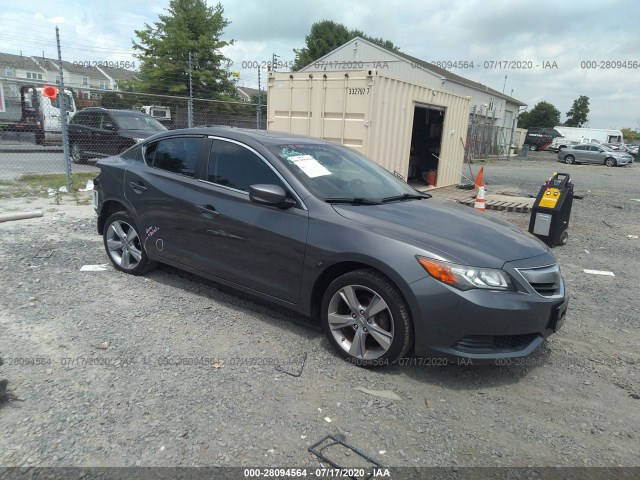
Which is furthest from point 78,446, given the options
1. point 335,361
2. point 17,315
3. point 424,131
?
point 424,131

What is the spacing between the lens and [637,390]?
3.30 meters

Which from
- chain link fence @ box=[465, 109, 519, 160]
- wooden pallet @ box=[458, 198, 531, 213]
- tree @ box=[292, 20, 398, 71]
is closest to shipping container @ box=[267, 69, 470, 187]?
wooden pallet @ box=[458, 198, 531, 213]

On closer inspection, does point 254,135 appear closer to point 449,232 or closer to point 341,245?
point 341,245

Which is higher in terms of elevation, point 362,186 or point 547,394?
point 362,186

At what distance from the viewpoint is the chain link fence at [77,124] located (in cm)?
1203

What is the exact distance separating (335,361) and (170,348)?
1256 millimetres

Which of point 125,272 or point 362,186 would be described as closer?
point 362,186

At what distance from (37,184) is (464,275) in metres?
10.6

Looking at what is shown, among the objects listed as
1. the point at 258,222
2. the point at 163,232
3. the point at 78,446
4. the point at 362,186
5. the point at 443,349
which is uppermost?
the point at 362,186

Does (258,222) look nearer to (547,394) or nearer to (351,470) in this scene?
(351,470)

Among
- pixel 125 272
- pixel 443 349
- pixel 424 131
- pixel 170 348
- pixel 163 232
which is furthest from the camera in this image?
pixel 424 131

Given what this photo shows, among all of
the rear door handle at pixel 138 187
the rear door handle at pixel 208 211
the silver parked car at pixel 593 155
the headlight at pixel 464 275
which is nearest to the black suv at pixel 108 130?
the rear door handle at pixel 138 187

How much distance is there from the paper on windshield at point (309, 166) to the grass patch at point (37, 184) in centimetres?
752

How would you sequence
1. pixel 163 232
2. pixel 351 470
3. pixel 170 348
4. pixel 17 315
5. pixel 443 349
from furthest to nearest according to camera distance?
pixel 163 232
pixel 17 315
pixel 170 348
pixel 443 349
pixel 351 470
